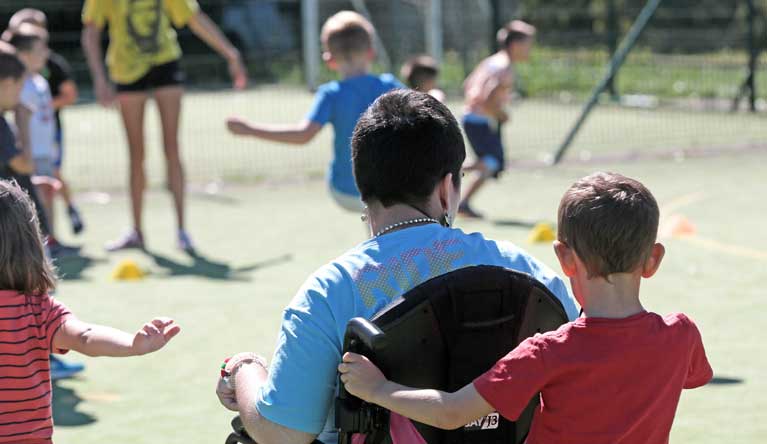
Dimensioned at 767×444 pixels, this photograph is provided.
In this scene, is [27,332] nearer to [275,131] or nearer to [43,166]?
[275,131]

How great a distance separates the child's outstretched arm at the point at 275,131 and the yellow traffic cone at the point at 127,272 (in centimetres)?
206

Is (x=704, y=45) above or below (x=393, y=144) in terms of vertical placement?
below

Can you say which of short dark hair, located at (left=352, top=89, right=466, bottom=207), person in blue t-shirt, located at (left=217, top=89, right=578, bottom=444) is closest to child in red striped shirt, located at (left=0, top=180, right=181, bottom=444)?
person in blue t-shirt, located at (left=217, top=89, right=578, bottom=444)

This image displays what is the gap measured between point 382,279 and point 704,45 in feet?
55.0

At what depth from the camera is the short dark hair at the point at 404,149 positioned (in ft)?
10.3

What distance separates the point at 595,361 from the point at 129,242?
7.09m

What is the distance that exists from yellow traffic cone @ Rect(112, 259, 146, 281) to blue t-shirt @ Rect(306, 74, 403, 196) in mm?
1869

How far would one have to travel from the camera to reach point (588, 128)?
55.2ft

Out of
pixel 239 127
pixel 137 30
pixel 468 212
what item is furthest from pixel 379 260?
pixel 468 212

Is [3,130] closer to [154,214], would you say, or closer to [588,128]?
[154,214]

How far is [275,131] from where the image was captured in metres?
6.73

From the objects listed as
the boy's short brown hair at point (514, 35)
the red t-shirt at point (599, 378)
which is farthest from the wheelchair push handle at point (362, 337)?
the boy's short brown hair at point (514, 35)

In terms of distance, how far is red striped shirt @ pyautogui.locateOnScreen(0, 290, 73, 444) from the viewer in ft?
11.8

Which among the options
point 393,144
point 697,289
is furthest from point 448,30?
point 393,144
